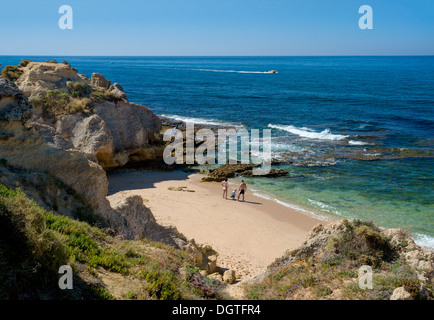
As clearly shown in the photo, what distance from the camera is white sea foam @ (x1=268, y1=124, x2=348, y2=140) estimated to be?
34044 millimetres

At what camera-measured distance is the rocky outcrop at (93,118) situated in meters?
19.3

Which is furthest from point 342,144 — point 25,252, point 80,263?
point 25,252

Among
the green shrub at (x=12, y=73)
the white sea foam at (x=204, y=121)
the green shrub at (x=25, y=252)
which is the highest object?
the green shrub at (x=12, y=73)

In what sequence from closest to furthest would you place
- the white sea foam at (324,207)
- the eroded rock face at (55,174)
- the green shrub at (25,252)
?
the green shrub at (25,252) < the eroded rock face at (55,174) < the white sea foam at (324,207)

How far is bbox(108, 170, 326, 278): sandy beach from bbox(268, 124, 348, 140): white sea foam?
15.4 meters

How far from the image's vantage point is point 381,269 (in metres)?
6.54

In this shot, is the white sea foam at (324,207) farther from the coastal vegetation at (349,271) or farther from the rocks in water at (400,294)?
the rocks in water at (400,294)

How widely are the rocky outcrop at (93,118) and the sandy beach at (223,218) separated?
1.97 metres

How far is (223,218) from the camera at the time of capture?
55.1 feet

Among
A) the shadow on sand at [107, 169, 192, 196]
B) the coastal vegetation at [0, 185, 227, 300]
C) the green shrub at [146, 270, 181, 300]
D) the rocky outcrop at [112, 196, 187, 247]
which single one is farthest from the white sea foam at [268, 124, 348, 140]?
the green shrub at [146, 270, 181, 300]

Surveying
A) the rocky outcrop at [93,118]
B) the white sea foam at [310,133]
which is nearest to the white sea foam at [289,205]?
the rocky outcrop at [93,118]
